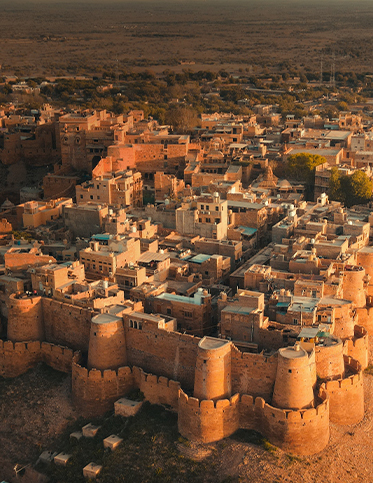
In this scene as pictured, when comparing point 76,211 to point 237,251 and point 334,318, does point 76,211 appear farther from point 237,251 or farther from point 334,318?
point 334,318

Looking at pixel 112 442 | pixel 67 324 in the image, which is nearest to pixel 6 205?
pixel 67 324

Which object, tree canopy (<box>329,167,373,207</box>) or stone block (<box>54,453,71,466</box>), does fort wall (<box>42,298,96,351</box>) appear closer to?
stone block (<box>54,453,71,466</box>)

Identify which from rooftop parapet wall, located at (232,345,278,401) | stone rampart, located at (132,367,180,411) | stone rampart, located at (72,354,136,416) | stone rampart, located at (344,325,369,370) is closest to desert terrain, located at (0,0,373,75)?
stone rampart, located at (344,325,369,370)

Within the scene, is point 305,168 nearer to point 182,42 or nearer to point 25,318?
point 25,318

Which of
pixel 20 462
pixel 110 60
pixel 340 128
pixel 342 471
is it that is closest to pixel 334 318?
pixel 342 471

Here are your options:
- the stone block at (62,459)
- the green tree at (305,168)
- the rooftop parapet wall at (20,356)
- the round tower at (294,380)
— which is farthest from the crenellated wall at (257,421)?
the green tree at (305,168)
